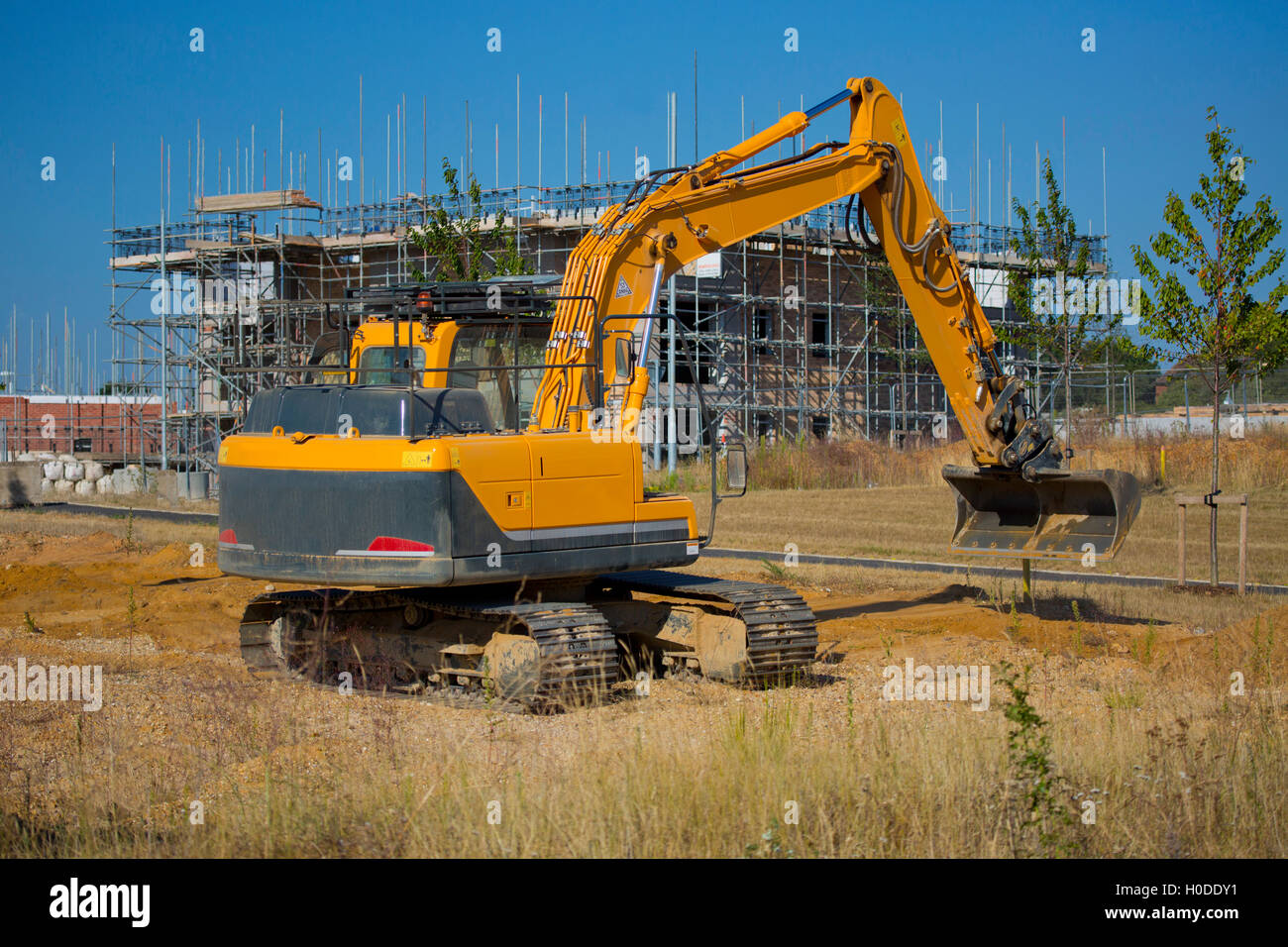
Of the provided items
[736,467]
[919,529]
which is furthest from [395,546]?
[919,529]

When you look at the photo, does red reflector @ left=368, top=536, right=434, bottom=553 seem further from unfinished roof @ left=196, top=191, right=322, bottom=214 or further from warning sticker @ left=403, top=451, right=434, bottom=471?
unfinished roof @ left=196, top=191, right=322, bottom=214

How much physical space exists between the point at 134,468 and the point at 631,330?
37778 mm

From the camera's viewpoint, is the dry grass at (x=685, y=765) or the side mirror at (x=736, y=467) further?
the side mirror at (x=736, y=467)

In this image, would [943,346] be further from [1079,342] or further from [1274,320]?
[1079,342]

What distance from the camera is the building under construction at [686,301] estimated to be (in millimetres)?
40469

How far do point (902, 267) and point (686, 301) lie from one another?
27926 millimetres

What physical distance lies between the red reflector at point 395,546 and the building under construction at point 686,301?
28758mm

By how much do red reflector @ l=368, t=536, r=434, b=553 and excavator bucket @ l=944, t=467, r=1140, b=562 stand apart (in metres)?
6.37

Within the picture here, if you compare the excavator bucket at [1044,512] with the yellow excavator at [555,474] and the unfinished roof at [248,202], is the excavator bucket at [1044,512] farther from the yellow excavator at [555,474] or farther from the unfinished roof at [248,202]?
the unfinished roof at [248,202]

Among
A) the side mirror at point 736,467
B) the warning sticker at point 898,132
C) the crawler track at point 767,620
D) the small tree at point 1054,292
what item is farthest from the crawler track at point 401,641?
the small tree at point 1054,292

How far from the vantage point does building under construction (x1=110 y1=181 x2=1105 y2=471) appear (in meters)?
40.5

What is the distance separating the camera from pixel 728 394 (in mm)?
40969

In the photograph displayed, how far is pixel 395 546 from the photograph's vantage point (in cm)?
967
